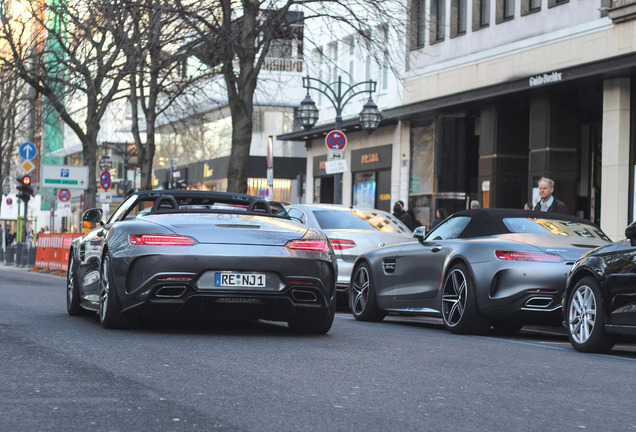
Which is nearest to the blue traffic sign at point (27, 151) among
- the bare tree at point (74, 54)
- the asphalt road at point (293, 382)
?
the bare tree at point (74, 54)

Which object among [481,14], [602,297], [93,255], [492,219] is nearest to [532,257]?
[492,219]

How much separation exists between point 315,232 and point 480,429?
509 centimetres

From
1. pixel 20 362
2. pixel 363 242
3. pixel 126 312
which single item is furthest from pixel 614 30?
pixel 20 362

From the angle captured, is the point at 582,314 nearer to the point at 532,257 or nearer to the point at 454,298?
the point at 532,257

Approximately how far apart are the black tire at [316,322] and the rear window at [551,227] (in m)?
2.54

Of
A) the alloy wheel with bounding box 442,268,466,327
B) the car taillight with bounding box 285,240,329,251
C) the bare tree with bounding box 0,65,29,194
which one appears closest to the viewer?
the car taillight with bounding box 285,240,329,251

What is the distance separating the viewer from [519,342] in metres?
11.4

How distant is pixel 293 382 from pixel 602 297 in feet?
12.4

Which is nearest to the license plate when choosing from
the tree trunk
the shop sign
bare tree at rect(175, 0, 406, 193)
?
bare tree at rect(175, 0, 406, 193)

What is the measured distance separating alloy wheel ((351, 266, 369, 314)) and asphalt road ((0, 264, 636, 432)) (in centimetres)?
348

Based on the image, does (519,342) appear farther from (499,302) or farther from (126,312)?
(126,312)

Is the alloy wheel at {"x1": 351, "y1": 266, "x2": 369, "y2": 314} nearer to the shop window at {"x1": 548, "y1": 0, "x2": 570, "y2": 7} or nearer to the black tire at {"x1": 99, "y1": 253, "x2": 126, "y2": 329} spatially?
the black tire at {"x1": 99, "y1": 253, "x2": 126, "y2": 329}

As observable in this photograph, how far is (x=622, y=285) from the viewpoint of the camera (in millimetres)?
9734

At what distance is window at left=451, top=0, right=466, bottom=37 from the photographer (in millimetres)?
34719
